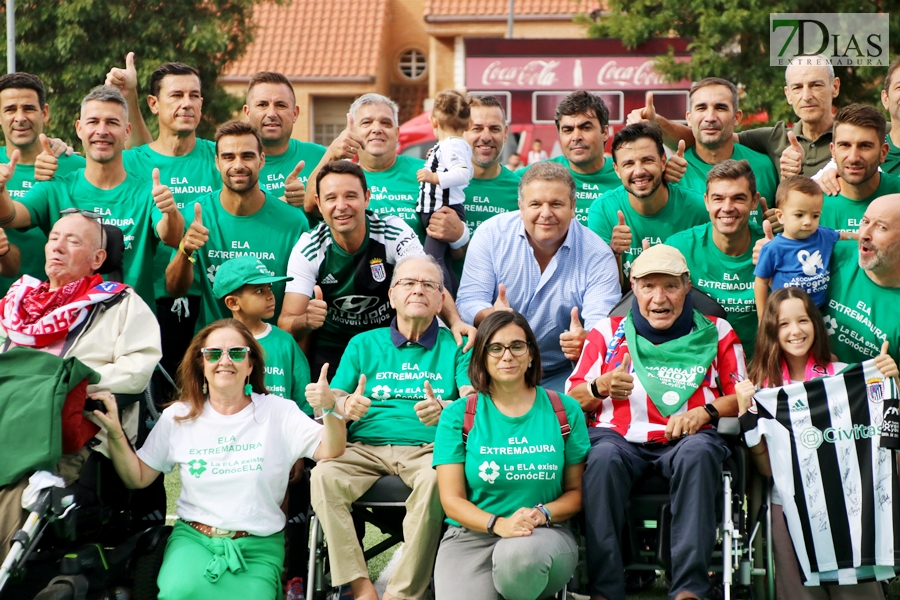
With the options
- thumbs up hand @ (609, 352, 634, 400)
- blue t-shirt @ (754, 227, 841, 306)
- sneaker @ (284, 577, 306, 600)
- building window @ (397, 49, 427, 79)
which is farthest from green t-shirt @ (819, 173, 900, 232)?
building window @ (397, 49, 427, 79)

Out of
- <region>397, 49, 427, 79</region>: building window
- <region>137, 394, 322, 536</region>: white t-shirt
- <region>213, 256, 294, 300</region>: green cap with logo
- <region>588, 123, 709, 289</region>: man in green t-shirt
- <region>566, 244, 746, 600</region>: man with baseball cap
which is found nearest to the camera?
<region>566, 244, 746, 600</region>: man with baseball cap

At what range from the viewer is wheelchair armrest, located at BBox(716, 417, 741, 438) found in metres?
4.70

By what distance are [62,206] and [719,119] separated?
146 inches

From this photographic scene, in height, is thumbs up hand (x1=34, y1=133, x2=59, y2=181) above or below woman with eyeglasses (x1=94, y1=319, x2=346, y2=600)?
above

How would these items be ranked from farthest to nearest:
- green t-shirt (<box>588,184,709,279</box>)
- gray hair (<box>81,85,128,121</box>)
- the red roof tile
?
1. the red roof tile
2. gray hair (<box>81,85,128,121</box>)
3. green t-shirt (<box>588,184,709,279</box>)

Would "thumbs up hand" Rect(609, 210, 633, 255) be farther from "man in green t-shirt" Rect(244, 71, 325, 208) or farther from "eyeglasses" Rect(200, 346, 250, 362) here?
"eyeglasses" Rect(200, 346, 250, 362)

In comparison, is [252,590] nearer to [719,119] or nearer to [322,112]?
[719,119]

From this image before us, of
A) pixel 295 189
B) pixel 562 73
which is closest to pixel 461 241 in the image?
pixel 295 189

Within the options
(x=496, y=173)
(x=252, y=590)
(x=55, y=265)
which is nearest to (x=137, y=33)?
(x=496, y=173)

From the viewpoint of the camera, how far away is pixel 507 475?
181 inches

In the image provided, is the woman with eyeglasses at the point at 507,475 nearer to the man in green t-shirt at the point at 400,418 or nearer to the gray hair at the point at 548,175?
the man in green t-shirt at the point at 400,418

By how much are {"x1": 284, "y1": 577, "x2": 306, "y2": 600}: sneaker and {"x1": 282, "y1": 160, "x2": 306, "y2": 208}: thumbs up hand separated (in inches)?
93.5

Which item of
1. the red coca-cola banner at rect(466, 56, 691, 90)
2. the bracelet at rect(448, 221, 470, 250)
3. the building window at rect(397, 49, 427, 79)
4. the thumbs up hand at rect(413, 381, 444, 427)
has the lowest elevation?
the thumbs up hand at rect(413, 381, 444, 427)

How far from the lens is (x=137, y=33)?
1884cm
